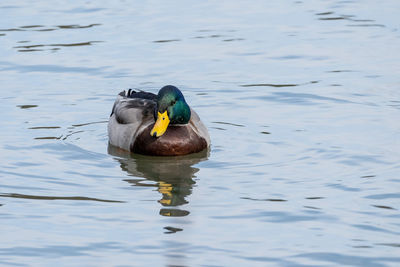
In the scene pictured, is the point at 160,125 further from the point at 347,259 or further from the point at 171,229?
the point at 347,259

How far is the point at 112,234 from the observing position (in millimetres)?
8203

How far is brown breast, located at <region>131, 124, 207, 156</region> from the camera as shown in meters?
11.1

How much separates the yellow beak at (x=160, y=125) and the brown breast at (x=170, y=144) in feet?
0.24

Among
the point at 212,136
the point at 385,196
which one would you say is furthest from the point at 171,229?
the point at 212,136

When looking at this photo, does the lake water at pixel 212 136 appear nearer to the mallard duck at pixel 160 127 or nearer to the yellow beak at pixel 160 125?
the mallard duck at pixel 160 127

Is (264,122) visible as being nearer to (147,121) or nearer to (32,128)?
(147,121)

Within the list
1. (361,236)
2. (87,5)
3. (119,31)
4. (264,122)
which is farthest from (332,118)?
(87,5)

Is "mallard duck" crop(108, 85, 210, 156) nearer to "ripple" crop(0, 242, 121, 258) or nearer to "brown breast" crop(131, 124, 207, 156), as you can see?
"brown breast" crop(131, 124, 207, 156)

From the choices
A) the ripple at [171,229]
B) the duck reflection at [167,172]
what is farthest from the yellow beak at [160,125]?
the ripple at [171,229]

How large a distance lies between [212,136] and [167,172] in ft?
4.98

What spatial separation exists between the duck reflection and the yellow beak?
0.28 meters

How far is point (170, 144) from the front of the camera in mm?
11102

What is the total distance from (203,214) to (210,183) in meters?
1.11

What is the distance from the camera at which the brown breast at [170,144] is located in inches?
437
